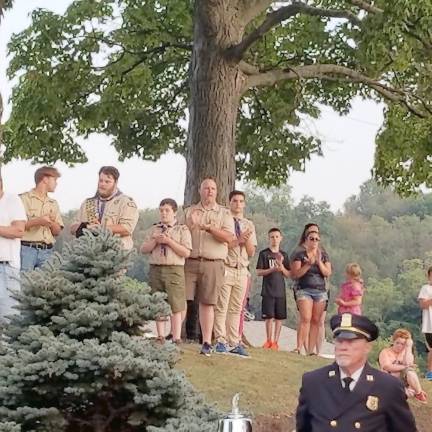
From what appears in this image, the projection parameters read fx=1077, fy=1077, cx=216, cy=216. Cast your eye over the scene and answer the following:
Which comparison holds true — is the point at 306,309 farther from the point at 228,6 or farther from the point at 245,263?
the point at 228,6

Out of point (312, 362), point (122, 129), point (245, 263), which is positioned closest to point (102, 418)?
point (245, 263)

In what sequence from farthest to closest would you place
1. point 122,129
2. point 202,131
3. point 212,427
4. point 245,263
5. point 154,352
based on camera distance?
point 122,129, point 202,131, point 245,263, point 154,352, point 212,427

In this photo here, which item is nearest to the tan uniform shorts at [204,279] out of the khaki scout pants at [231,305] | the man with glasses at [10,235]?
the khaki scout pants at [231,305]

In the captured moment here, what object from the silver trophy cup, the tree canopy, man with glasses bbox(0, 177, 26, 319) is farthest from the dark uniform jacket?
the tree canopy

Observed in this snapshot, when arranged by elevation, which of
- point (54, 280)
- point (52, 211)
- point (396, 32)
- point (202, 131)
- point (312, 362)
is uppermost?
point (396, 32)

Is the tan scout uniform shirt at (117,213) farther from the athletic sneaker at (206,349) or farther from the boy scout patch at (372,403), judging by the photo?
the boy scout patch at (372,403)

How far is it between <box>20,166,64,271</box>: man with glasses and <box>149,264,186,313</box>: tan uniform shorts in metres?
A: 1.12

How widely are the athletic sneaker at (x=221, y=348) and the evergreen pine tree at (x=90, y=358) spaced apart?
16.3 ft

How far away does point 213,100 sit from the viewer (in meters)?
15.4

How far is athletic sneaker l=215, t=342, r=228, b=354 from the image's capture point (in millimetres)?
11789

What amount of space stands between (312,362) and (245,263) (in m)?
1.61

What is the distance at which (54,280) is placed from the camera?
669 centimetres

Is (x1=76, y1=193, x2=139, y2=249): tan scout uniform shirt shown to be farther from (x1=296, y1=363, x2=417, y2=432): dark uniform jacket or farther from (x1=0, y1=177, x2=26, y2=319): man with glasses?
(x1=296, y1=363, x2=417, y2=432): dark uniform jacket

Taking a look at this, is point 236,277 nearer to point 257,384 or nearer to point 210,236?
point 210,236
